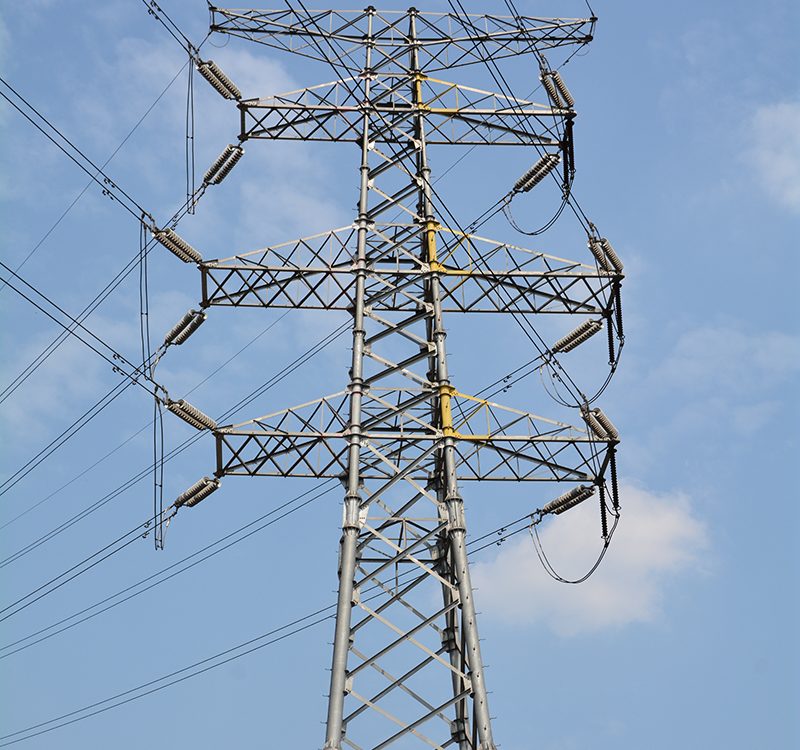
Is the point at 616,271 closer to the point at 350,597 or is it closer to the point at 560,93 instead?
the point at 560,93

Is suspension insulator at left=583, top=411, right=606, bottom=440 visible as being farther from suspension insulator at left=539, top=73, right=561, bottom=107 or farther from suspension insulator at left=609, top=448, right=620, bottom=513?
suspension insulator at left=539, top=73, right=561, bottom=107

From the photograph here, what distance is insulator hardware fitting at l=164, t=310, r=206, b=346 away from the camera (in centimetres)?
2116

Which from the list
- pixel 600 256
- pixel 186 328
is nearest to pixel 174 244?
pixel 186 328

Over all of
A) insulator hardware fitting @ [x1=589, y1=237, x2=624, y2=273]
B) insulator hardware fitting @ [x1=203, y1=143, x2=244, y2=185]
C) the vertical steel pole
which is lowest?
the vertical steel pole

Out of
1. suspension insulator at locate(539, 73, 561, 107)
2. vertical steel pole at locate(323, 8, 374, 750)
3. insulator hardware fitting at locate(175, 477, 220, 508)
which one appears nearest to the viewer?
vertical steel pole at locate(323, 8, 374, 750)

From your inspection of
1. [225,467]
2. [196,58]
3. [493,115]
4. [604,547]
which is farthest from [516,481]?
[196,58]

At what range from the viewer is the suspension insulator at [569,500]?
20516mm

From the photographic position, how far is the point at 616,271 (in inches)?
844

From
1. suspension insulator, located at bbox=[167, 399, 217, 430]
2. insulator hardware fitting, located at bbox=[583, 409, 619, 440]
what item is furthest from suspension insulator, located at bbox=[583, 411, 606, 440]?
Result: suspension insulator, located at bbox=[167, 399, 217, 430]

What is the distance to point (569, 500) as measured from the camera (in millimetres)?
20891

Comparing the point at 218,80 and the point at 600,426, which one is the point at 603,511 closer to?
the point at 600,426

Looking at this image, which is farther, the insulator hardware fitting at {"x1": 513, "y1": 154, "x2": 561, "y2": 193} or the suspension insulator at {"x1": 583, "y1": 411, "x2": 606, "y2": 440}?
the insulator hardware fitting at {"x1": 513, "y1": 154, "x2": 561, "y2": 193}

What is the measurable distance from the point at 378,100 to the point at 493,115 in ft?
8.08

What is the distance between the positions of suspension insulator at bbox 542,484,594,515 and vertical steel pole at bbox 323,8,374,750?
14.6ft
